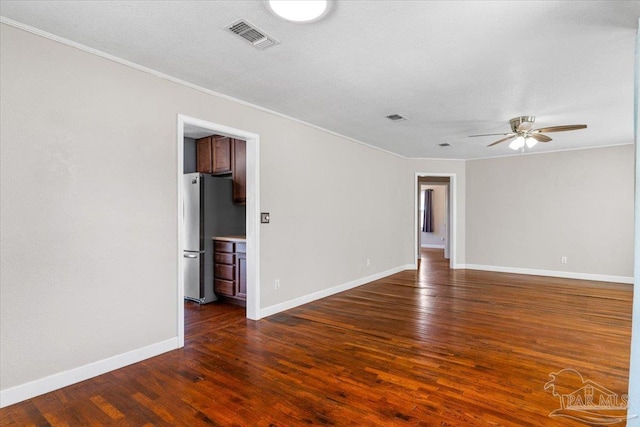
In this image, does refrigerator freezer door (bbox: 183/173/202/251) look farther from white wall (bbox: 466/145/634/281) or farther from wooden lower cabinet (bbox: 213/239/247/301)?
white wall (bbox: 466/145/634/281)

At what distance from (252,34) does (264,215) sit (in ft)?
6.89

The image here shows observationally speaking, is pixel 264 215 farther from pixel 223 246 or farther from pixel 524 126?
pixel 524 126

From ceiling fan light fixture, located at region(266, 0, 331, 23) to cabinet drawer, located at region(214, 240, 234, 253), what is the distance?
3101 millimetres

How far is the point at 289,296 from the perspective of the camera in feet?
14.4

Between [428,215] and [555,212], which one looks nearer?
[555,212]

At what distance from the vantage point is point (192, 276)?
4793 mm

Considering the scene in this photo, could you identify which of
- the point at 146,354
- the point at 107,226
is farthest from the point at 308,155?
the point at 146,354

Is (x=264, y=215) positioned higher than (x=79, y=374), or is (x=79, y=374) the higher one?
(x=264, y=215)

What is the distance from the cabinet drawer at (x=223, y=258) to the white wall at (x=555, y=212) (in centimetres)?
539

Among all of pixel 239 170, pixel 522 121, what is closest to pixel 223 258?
pixel 239 170

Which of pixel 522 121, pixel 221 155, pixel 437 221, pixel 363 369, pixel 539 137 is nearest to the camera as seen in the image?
pixel 363 369

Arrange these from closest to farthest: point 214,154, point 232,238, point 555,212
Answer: point 232,238, point 214,154, point 555,212

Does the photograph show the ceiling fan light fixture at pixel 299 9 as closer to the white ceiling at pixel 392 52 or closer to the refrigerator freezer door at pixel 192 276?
the white ceiling at pixel 392 52

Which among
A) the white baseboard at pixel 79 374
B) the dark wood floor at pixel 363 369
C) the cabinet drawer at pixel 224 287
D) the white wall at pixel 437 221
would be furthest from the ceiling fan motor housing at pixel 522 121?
the white wall at pixel 437 221
